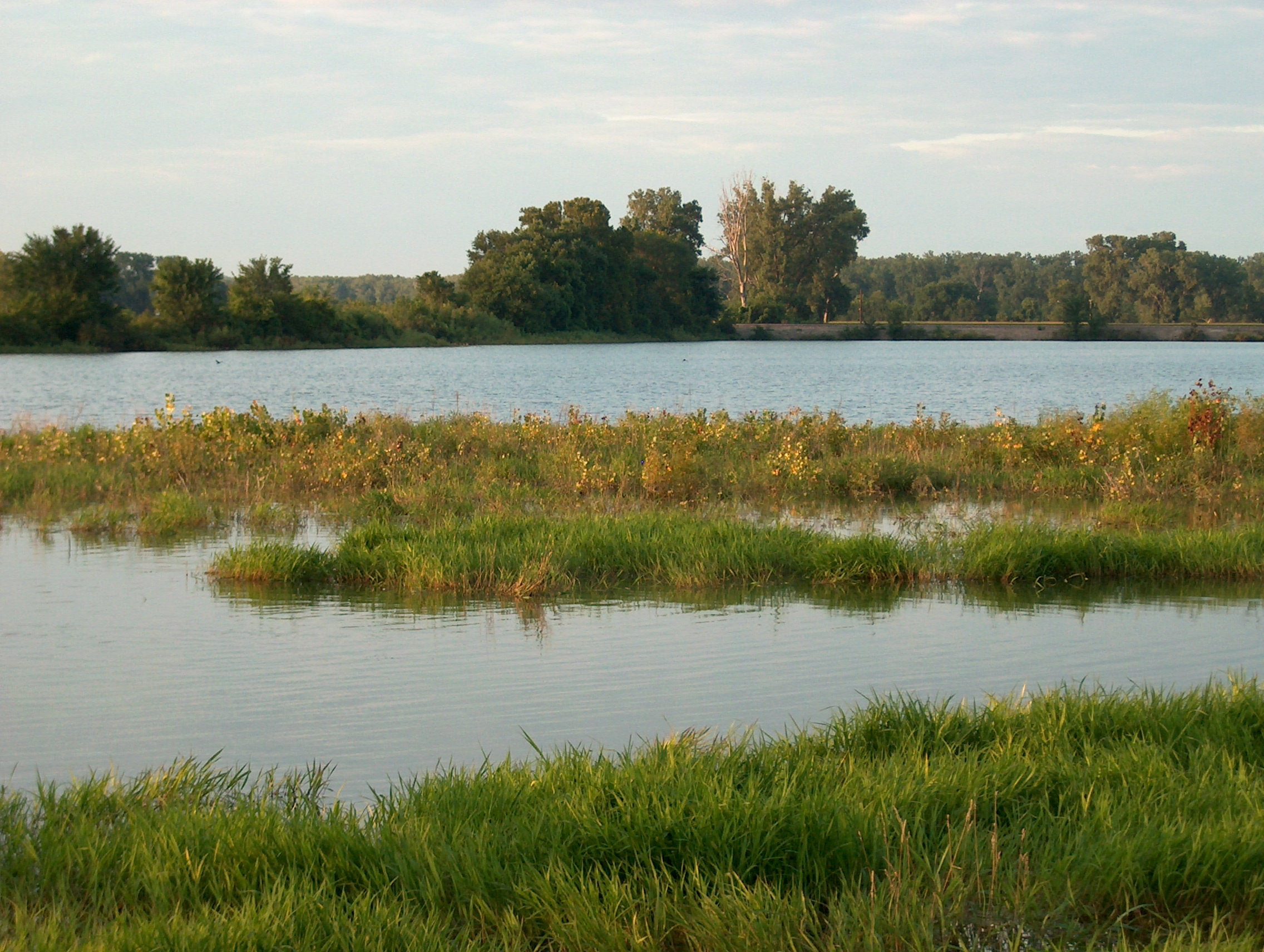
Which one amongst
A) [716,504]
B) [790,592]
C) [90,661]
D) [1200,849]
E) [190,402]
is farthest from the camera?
[190,402]

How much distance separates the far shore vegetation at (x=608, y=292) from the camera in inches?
2953

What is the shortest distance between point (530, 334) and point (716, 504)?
282 ft

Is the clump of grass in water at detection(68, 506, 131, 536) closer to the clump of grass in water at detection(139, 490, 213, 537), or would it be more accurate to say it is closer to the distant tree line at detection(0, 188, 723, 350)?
the clump of grass in water at detection(139, 490, 213, 537)

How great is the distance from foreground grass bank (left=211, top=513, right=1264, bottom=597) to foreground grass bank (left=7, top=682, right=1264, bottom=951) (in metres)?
5.19

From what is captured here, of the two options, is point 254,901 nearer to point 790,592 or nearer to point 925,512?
point 790,592

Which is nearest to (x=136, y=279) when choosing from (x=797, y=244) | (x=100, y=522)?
(x=797, y=244)

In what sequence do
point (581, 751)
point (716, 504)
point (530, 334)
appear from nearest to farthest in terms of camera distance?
1. point (581, 751)
2. point (716, 504)
3. point (530, 334)

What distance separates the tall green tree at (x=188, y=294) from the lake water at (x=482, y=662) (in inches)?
2926

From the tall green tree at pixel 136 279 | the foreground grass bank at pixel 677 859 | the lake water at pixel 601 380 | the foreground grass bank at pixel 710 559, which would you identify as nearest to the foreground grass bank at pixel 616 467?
the foreground grass bank at pixel 710 559

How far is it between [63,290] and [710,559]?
241ft

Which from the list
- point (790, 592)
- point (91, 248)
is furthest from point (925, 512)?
point (91, 248)

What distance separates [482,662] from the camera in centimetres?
791

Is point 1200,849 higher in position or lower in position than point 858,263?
lower

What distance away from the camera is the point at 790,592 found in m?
10.2
